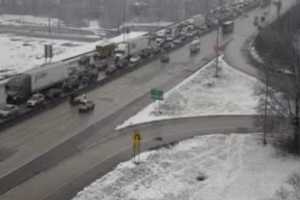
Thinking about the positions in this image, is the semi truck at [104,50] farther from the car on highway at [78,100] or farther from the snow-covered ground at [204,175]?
the snow-covered ground at [204,175]

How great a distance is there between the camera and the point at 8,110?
133 feet

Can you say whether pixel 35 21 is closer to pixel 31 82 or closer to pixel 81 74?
pixel 81 74

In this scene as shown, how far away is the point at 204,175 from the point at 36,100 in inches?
752

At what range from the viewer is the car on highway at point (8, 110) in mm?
39375

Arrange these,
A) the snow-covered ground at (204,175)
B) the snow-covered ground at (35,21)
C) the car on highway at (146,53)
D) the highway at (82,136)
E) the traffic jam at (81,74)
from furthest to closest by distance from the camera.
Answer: the snow-covered ground at (35,21) < the car on highway at (146,53) < the traffic jam at (81,74) < the highway at (82,136) < the snow-covered ground at (204,175)

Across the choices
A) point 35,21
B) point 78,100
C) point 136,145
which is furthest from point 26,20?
point 136,145

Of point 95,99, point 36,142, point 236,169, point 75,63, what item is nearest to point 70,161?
point 36,142

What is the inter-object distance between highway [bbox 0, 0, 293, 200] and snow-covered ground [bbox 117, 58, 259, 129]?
159 cm

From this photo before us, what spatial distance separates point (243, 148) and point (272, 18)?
73.4 metres

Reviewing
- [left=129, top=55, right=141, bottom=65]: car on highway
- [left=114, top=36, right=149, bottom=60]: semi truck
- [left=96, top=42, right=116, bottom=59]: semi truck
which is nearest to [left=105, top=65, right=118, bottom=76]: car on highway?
[left=129, top=55, right=141, bottom=65]: car on highway

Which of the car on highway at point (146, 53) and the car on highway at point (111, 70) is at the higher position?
the car on highway at point (146, 53)

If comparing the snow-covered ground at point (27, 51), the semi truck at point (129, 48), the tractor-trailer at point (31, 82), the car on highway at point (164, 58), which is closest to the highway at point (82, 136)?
the tractor-trailer at point (31, 82)

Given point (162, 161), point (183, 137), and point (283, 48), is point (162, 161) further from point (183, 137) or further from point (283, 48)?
point (283, 48)

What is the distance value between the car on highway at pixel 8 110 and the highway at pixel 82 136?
1.65 m
